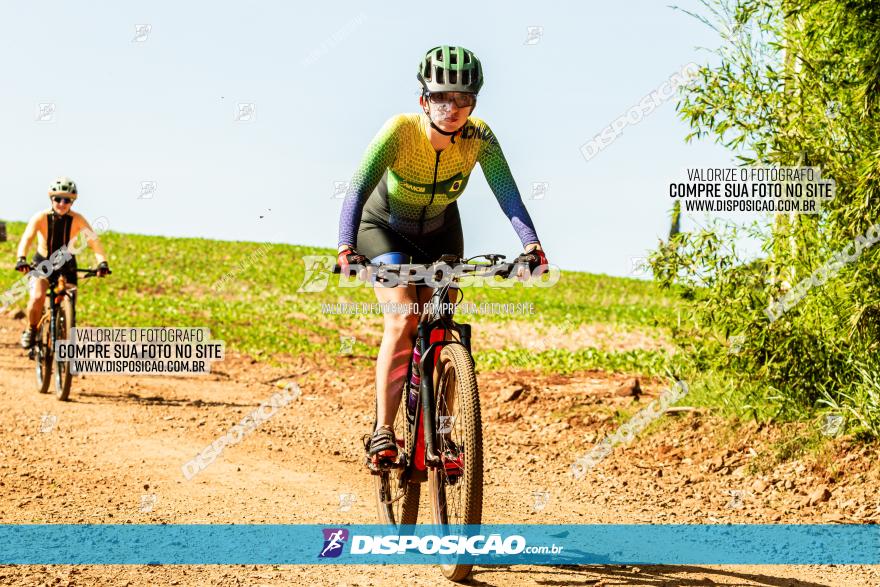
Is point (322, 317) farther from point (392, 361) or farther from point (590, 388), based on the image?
point (392, 361)

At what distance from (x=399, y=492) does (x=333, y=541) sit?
0.61 metres

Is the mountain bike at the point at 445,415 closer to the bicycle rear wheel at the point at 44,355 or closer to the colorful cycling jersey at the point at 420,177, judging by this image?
the colorful cycling jersey at the point at 420,177

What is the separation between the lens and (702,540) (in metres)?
7.39

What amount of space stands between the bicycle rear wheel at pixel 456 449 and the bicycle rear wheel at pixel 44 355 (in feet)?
30.2

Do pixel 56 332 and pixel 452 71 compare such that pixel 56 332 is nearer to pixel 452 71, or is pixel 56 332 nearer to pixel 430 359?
pixel 430 359

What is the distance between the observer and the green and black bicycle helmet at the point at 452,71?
230 inches

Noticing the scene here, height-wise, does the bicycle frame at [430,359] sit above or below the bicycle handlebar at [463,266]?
below

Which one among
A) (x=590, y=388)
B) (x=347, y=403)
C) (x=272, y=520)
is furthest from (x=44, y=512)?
(x=590, y=388)

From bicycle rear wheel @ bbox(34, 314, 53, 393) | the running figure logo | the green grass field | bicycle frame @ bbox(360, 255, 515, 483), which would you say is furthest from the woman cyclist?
bicycle rear wheel @ bbox(34, 314, 53, 393)

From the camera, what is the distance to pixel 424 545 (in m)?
6.45

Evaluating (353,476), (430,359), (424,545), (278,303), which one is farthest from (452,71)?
(278,303)

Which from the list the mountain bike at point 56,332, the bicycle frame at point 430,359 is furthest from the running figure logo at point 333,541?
the mountain bike at point 56,332

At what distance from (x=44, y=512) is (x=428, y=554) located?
3071 millimetres

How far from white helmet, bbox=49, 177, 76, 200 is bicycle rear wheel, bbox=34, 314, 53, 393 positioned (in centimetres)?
186
